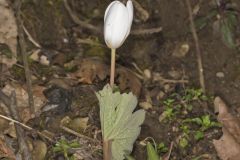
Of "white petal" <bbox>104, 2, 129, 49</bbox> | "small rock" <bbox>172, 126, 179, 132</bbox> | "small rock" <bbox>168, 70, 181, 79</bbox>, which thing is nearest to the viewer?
"white petal" <bbox>104, 2, 129, 49</bbox>

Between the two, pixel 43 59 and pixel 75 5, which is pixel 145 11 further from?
pixel 43 59

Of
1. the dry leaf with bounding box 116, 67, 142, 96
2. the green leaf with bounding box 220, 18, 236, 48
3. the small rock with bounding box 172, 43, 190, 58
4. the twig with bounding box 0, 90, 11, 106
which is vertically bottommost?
the twig with bounding box 0, 90, 11, 106

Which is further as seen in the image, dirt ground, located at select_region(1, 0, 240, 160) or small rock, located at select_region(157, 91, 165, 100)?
small rock, located at select_region(157, 91, 165, 100)

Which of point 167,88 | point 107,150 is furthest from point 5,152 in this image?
point 167,88

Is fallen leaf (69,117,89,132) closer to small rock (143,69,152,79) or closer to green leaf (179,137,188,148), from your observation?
Result: green leaf (179,137,188,148)

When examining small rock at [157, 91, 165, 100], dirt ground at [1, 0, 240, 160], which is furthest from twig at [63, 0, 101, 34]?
small rock at [157, 91, 165, 100]

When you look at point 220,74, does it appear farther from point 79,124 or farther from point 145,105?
point 79,124

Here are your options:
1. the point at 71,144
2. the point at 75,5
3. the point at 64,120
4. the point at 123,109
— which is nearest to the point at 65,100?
the point at 64,120

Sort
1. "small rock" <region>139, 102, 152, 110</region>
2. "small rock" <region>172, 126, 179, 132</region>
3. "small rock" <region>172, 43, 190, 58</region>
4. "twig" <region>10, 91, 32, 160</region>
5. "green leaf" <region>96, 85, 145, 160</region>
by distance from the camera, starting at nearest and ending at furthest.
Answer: "green leaf" <region>96, 85, 145, 160</region> < "twig" <region>10, 91, 32, 160</region> < "small rock" <region>172, 126, 179, 132</region> < "small rock" <region>139, 102, 152, 110</region> < "small rock" <region>172, 43, 190, 58</region>

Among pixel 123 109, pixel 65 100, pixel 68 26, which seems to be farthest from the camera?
pixel 68 26
